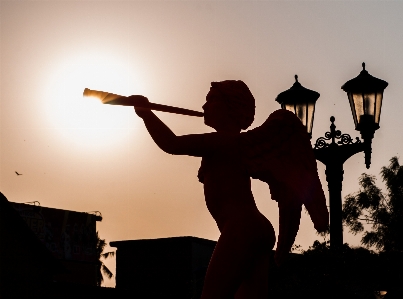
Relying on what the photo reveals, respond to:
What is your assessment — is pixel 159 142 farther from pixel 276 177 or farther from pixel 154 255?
pixel 154 255

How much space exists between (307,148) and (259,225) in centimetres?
77

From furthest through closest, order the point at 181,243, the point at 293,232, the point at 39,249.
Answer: the point at 181,243 < the point at 39,249 < the point at 293,232

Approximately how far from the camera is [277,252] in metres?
7.30

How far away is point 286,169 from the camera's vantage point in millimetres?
7109

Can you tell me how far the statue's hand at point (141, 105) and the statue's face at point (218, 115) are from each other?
57 cm

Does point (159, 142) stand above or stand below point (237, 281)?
above

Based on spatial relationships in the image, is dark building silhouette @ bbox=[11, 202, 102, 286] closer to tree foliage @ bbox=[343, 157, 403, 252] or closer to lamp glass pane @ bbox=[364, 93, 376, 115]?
tree foliage @ bbox=[343, 157, 403, 252]

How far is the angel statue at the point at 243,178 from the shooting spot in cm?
684

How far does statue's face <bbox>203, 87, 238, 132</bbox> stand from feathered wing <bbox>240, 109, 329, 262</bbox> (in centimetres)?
20

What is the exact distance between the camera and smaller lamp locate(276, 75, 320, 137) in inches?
451

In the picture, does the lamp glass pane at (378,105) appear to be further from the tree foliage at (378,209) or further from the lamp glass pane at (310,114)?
the tree foliage at (378,209)

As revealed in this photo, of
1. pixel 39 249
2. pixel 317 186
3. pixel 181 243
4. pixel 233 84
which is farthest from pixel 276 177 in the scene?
pixel 181 243

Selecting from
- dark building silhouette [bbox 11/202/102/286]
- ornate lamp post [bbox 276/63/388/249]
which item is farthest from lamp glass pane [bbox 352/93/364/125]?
dark building silhouette [bbox 11/202/102/286]

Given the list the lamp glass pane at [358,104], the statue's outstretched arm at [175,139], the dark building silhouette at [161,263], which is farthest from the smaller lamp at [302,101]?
the dark building silhouette at [161,263]
